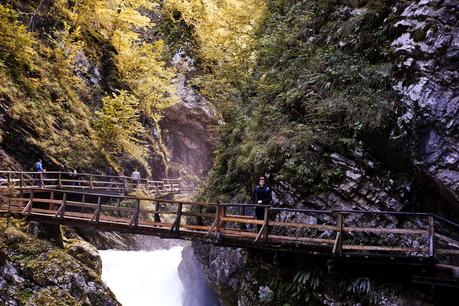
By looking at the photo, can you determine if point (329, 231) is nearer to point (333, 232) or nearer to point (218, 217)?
point (333, 232)

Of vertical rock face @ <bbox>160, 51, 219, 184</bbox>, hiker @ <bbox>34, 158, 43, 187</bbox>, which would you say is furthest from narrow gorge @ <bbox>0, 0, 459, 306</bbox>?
vertical rock face @ <bbox>160, 51, 219, 184</bbox>

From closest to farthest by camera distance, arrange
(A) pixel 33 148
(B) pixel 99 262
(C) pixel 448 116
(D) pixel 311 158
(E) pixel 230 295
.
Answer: (C) pixel 448 116
(D) pixel 311 158
(E) pixel 230 295
(B) pixel 99 262
(A) pixel 33 148

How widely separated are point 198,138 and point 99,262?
2006 cm

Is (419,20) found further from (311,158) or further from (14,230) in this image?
(14,230)

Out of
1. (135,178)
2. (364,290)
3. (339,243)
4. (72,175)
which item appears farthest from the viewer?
(135,178)

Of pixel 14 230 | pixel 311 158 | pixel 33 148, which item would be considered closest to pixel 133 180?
pixel 33 148

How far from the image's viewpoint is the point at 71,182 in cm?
2022

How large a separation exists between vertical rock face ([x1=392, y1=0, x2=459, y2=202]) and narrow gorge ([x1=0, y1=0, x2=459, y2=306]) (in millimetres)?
35

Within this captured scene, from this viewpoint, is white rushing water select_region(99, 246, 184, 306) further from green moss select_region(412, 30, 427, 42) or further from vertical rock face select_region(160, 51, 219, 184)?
green moss select_region(412, 30, 427, 42)

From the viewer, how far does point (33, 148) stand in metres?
19.0

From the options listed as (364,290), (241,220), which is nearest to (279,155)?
(241,220)

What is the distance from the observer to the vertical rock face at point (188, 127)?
107 ft

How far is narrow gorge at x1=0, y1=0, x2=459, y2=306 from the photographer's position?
1048cm

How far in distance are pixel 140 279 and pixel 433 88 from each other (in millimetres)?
15774
